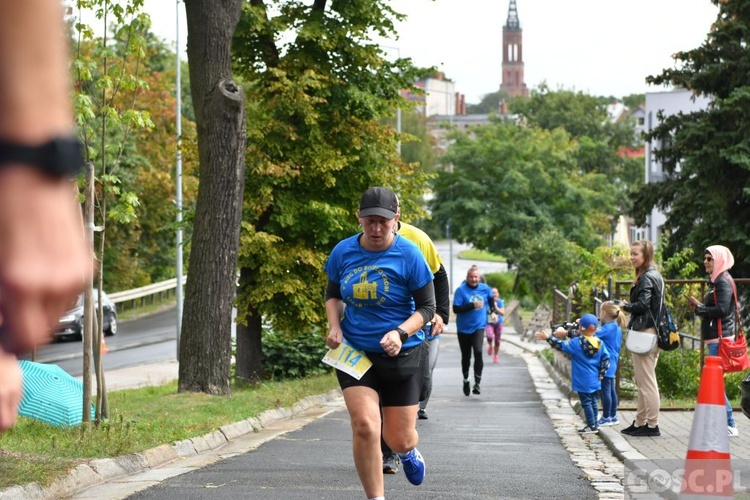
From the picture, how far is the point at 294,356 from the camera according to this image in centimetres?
2219

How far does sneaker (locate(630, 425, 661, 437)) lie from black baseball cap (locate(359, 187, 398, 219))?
530 cm

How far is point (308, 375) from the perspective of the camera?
21969mm

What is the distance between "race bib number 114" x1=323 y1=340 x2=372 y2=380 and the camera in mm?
6648

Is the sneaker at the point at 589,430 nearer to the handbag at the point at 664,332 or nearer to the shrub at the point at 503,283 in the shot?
the handbag at the point at 664,332

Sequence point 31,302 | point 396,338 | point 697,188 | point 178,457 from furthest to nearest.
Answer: point 697,188 → point 178,457 → point 396,338 → point 31,302

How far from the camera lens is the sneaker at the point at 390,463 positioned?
29.3ft

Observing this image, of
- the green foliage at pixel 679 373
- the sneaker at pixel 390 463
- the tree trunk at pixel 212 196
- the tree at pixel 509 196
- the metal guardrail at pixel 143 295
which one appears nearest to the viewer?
the sneaker at pixel 390 463

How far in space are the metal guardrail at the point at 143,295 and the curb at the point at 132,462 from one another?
34779 mm

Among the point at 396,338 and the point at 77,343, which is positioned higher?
the point at 396,338

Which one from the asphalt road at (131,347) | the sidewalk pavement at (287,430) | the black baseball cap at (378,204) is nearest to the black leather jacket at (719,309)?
the sidewalk pavement at (287,430)

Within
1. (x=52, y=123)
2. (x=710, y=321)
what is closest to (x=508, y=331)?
(x=710, y=321)

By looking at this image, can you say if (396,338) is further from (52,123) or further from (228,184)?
(228,184)

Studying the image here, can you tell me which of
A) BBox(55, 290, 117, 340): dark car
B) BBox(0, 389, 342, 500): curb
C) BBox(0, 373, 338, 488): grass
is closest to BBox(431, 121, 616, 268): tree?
BBox(55, 290, 117, 340): dark car

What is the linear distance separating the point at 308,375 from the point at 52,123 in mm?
20716
